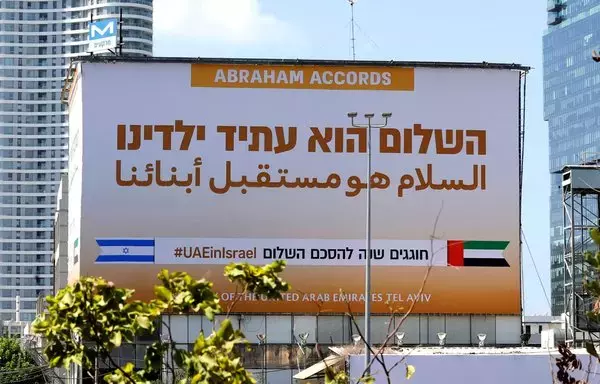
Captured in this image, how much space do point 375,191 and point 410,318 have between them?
488cm

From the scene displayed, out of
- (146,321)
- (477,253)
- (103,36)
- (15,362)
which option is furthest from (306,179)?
(15,362)

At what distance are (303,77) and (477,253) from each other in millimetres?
8806

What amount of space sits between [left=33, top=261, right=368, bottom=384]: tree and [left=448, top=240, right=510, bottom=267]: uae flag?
41.4 meters

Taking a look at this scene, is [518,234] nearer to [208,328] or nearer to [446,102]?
[446,102]

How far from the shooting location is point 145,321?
43.4ft

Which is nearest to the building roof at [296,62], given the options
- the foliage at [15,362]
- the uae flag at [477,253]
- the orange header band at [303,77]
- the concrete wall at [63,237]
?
the orange header band at [303,77]

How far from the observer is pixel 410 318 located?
5631 centimetres

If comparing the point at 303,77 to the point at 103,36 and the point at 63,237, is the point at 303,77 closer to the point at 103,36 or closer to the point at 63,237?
the point at 63,237

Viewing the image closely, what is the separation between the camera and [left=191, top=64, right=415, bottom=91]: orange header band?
183 feet

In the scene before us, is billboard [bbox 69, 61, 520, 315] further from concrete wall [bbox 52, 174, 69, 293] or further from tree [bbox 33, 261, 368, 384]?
tree [bbox 33, 261, 368, 384]

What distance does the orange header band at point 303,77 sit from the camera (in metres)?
55.8

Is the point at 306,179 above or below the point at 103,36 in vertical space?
below

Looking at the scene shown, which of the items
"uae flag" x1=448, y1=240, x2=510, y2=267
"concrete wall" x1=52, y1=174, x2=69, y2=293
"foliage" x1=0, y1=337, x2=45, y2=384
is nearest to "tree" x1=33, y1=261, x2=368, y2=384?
"uae flag" x1=448, y1=240, x2=510, y2=267

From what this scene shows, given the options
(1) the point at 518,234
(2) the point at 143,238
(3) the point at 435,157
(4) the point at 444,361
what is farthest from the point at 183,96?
(4) the point at 444,361
